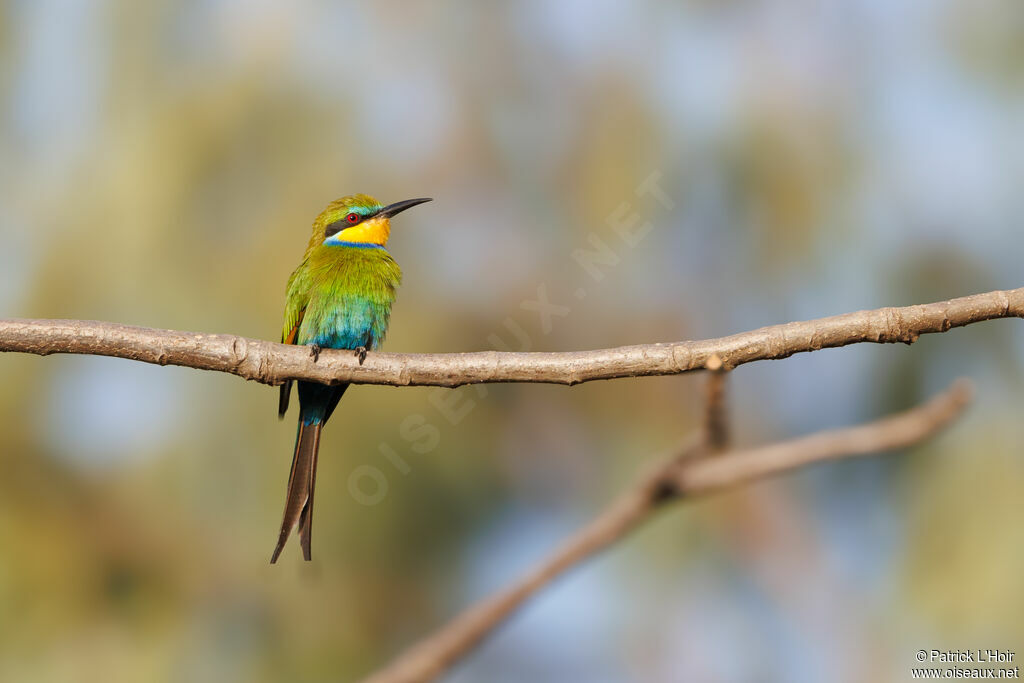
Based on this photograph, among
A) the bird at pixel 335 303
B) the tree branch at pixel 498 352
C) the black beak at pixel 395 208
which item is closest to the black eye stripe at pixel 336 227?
the bird at pixel 335 303

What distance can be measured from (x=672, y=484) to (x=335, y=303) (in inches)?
56.2

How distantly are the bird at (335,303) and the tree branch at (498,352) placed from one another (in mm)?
604

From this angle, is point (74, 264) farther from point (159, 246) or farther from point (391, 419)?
point (391, 419)

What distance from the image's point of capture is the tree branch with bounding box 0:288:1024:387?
188cm

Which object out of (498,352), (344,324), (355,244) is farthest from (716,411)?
(355,244)

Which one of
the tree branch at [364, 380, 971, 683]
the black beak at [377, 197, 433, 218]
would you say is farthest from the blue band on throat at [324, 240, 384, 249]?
the tree branch at [364, 380, 971, 683]

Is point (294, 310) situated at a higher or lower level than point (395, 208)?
lower

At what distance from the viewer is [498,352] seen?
6.61 feet

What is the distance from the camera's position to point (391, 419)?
3.97m

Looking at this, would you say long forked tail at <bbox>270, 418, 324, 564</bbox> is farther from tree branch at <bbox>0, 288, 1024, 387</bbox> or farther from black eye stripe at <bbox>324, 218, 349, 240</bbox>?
black eye stripe at <bbox>324, 218, 349, 240</bbox>

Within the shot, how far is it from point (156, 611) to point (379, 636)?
867mm

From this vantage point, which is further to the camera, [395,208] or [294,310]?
[395,208]

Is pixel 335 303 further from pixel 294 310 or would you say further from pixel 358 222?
pixel 358 222

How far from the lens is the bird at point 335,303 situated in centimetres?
288
